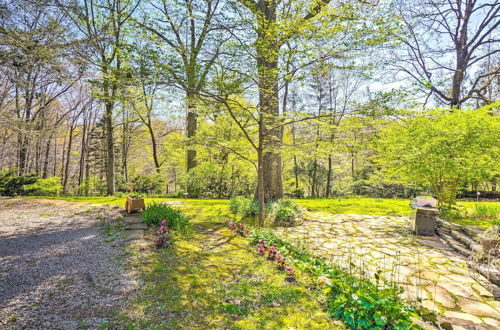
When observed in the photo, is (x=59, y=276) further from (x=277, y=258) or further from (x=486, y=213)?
(x=486, y=213)

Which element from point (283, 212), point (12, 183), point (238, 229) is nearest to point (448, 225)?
point (283, 212)

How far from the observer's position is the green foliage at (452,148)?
16.5ft

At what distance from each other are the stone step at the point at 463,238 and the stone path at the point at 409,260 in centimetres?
27

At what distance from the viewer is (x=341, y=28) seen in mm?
3723

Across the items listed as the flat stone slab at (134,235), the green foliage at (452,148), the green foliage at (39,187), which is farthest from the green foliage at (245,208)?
the green foliage at (39,187)

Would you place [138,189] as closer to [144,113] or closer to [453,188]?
[144,113]

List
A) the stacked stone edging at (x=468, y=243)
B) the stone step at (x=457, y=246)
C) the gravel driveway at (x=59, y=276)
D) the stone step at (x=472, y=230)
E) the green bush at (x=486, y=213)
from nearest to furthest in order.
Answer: the gravel driveway at (x=59, y=276) < the stacked stone edging at (x=468, y=243) < the stone step at (x=457, y=246) < the stone step at (x=472, y=230) < the green bush at (x=486, y=213)

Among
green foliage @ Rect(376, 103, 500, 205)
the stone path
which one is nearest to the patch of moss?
the stone path

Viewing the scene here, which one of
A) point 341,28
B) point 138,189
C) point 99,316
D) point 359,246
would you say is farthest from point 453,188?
point 138,189

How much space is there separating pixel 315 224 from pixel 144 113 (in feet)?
40.5

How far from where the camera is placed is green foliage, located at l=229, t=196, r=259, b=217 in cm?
599

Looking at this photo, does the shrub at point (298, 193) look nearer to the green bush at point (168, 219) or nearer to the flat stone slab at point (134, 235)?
the green bush at point (168, 219)

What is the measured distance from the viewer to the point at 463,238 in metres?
4.19

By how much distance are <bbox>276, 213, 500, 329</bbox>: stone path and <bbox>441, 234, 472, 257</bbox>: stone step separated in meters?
0.11
